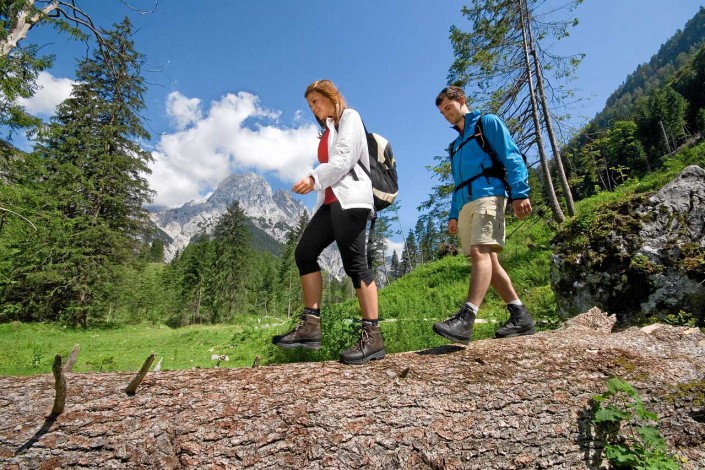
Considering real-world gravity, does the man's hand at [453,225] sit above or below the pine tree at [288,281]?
below

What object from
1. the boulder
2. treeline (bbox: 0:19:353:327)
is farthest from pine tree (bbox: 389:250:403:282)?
the boulder

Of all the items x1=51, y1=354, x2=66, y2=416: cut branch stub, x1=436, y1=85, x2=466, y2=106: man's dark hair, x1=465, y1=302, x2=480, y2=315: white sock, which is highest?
x1=436, y1=85, x2=466, y2=106: man's dark hair

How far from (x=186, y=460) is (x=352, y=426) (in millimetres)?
913

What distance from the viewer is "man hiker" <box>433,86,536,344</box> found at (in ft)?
10.5

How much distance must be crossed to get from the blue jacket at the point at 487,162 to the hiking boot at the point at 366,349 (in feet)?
5.43

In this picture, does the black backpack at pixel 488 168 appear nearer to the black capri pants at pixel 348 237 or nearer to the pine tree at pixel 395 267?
the black capri pants at pixel 348 237

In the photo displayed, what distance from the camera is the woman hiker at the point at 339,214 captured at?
2748 mm

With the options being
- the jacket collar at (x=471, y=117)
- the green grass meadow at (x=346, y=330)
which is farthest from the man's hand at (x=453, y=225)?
the green grass meadow at (x=346, y=330)

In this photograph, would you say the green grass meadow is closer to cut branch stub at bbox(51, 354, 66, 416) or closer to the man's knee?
the man's knee

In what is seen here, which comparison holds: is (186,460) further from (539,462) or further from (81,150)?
(81,150)

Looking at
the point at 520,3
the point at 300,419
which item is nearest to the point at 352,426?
the point at 300,419

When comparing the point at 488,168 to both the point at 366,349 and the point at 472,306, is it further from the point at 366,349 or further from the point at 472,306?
the point at 366,349

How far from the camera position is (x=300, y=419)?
2.03m

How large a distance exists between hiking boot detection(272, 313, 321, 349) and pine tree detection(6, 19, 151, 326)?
20064mm
